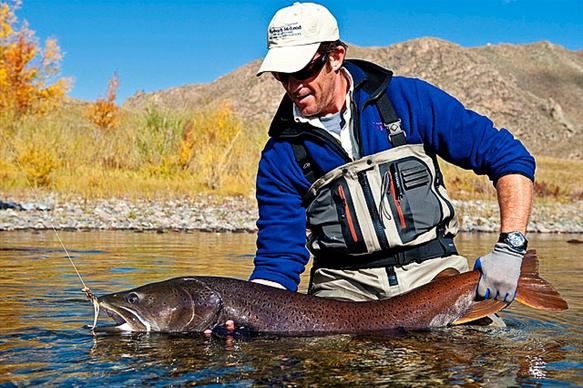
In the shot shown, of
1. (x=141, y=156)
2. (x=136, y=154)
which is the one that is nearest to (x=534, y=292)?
(x=141, y=156)

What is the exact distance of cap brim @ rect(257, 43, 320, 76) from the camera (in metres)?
4.49

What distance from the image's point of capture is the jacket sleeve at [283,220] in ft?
16.3

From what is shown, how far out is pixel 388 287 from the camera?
16.0 ft

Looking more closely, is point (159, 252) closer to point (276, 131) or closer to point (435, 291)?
point (276, 131)

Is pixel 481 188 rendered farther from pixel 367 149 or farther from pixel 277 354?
pixel 277 354

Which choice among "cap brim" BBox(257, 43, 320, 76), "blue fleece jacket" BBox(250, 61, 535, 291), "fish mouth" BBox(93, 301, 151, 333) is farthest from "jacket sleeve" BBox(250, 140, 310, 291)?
"fish mouth" BBox(93, 301, 151, 333)

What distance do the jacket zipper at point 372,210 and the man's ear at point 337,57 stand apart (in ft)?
2.14

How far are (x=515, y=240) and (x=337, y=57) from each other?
147 cm

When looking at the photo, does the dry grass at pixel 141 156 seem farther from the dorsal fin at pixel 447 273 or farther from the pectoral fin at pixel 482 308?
the pectoral fin at pixel 482 308

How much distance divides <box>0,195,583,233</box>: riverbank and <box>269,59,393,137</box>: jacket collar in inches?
336

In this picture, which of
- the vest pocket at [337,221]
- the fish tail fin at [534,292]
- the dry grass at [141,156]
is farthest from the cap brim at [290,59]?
the dry grass at [141,156]

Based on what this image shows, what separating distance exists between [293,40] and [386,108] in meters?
0.72

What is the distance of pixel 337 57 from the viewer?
15.5 ft

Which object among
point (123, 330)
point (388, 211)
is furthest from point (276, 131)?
point (123, 330)
